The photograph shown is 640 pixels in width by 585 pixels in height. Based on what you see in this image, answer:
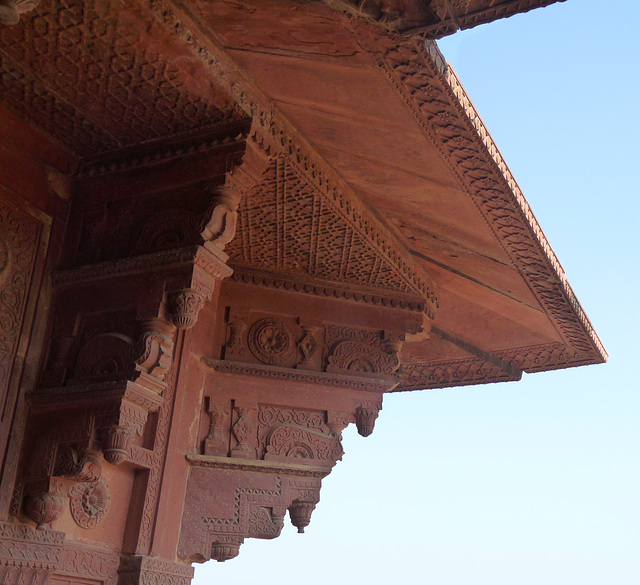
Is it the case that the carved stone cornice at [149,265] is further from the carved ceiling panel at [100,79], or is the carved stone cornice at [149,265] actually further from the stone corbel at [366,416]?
the stone corbel at [366,416]

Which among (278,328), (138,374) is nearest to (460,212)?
(278,328)

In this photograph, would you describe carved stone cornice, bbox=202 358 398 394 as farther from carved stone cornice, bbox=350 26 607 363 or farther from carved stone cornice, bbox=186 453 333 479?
carved stone cornice, bbox=350 26 607 363

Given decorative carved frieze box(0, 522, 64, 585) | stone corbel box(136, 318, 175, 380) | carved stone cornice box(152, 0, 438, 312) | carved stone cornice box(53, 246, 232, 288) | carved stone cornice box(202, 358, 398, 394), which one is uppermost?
carved stone cornice box(152, 0, 438, 312)

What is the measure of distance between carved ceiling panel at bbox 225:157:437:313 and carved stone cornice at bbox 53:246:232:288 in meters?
0.57

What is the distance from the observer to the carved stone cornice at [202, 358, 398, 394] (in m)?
4.34

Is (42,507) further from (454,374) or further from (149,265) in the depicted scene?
(454,374)

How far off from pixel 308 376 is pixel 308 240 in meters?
0.77

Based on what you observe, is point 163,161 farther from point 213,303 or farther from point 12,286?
point 213,303

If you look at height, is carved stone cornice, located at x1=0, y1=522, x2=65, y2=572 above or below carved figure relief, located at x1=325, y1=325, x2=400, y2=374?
below

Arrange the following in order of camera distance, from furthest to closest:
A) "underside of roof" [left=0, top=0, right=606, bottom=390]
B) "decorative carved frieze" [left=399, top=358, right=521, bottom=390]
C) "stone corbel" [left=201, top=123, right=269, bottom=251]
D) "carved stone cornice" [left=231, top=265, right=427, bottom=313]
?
"decorative carved frieze" [left=399, top=358, right=521, bottom=390], "carved stone cornice" [left=231, top=265, right=427, bottom=313], "stone corbel" [left=201, top=123, right=269, bottom=251], "underside of roof" [left=0, top=0, right=606, bottom=390]

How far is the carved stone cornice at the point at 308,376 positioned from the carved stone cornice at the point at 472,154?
0.99 metres

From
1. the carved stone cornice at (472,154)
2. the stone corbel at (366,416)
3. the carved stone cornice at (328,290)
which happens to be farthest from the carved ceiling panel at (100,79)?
the stone corbel at (366,416)

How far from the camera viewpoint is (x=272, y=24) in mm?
2777

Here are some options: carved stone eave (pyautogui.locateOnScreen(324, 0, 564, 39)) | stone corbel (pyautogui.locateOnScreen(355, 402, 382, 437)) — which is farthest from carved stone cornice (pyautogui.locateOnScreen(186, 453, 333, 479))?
carved stone eave (pyautogui.locateOnScreen(324, 0, 564, 39))
